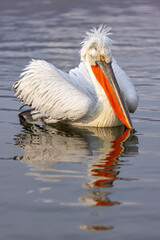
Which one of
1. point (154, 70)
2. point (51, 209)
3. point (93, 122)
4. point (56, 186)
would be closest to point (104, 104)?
point (93, 122)

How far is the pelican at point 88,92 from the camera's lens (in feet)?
20.7

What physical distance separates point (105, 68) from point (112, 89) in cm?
28

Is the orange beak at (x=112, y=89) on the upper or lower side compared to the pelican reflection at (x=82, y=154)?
upper

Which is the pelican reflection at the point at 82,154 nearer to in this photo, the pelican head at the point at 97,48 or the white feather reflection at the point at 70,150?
the white feather reflection at the point at 70,150

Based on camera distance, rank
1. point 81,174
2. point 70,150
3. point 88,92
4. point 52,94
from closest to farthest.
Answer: point 81,174
point 70,150
point 52,94
point 88,92

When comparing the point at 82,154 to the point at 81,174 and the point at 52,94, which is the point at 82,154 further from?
the point at 52,94

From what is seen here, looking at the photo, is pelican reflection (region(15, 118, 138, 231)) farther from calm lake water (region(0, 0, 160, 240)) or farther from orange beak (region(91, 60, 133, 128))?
orange beak (region(91, 60, 133, 128))

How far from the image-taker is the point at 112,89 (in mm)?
6375

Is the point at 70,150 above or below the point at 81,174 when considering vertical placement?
above

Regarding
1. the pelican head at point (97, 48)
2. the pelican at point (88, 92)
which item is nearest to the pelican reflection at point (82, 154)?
the pelican at point (88, 92)

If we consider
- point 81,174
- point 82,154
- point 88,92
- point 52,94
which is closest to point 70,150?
point 82,154

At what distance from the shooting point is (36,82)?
6.93 m

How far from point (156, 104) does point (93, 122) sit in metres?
1.22

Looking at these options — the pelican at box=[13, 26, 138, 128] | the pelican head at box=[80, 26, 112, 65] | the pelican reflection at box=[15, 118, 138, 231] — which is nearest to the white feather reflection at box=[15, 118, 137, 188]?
the pelican reflection at box=[15, 118, 138, 231]
